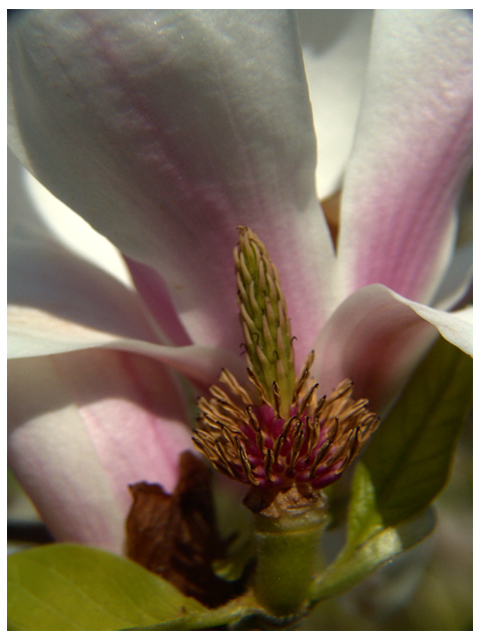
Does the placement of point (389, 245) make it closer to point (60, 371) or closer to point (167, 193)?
point (167, 193)

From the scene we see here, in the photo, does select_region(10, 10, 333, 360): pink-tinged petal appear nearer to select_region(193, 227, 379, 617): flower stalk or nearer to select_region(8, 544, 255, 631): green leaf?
select_region(193, 227, 379, 617): flower stalk

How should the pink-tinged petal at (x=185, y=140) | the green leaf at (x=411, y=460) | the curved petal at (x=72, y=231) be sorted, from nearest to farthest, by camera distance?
the pink-tinged petal at (x=185, y=140) → the green leaf at (x=411, y=460) → the curved petal at (x=72, y=231)

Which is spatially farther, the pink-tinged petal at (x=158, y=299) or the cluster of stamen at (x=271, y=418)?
the pink-tinged petal at (x=158, y=299)

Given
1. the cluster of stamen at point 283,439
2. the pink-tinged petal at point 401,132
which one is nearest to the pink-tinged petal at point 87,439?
the cluster of stamen at point 283,439

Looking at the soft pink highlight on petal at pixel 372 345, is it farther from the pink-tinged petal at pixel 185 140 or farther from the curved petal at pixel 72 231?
the curved petal at pixel 72 231

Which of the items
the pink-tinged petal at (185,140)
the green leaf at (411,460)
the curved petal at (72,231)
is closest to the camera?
the pink-tinged petal at (185,140)
